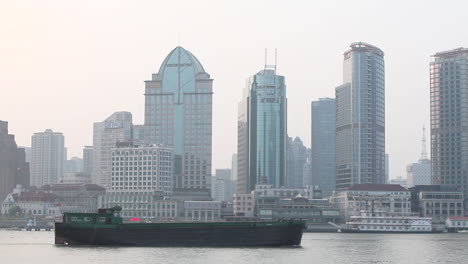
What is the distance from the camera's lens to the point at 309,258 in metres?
111

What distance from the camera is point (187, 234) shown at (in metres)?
128

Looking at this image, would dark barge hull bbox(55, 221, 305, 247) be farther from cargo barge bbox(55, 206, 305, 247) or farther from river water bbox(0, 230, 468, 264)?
river water bbox(0, 230, 468, 264)

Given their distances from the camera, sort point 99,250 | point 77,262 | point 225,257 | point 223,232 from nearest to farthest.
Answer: point 77,262 < point 225,257 < point 99,250 < point 223,232

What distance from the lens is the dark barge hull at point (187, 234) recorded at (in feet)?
415

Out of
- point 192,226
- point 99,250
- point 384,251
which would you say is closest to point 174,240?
point 192,226

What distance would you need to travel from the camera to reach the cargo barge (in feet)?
415

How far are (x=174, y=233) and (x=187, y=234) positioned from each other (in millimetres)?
1886

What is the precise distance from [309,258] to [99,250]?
91.8 feet

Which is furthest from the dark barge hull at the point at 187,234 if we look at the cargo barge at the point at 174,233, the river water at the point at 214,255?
the river water at the point at 214,255

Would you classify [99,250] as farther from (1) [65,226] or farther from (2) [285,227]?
(2) [285,227]

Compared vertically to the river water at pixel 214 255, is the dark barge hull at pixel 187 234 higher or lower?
higher

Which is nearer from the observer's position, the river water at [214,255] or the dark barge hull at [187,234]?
the river water at [214,255]

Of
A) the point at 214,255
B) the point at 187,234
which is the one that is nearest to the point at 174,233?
the point at 187,234

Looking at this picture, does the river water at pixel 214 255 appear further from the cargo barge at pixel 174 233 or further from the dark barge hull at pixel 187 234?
the cargo barge at pixel 174 233
